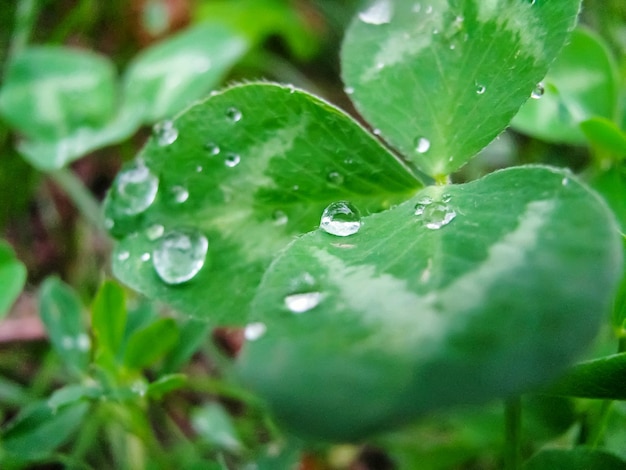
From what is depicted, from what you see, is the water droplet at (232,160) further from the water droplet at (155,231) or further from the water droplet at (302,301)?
the water droplet at (302,301)

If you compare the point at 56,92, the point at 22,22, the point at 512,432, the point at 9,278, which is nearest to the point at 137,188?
the point at 9,278

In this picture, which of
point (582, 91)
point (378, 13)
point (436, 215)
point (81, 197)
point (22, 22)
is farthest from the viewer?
point (22, 22)

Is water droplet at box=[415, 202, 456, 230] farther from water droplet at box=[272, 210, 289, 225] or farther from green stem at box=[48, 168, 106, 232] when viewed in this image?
green stem at box=[48, 168, 106, 232]

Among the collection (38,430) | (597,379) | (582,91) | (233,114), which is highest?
(582,91)

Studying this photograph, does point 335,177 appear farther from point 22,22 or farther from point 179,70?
point 22,22

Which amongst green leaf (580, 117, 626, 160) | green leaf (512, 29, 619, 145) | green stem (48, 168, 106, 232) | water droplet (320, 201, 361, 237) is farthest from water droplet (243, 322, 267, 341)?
green stem (48, 168, 106, 232)

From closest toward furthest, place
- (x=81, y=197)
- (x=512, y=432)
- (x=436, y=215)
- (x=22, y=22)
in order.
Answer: (x=436, y=215) → (x=512, y=432) → (x=81, y=197) → (x=22, y=22)

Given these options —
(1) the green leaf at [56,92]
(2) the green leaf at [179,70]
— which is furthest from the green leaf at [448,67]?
(1) the green leaf at [56,92]
